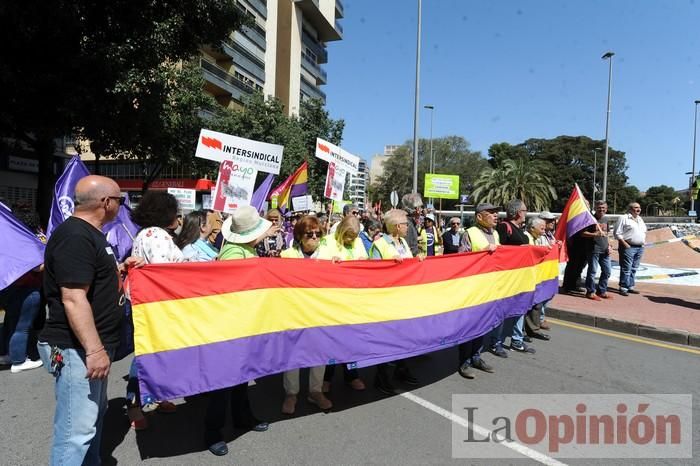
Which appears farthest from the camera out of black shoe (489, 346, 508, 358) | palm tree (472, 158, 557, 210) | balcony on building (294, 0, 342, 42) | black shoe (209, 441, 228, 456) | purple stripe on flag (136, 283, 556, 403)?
balcony on building (294, 0, 342, 42)

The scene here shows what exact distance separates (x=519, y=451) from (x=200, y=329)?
249cm

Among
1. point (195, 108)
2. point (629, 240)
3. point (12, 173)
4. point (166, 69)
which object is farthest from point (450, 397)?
point (12, 173)

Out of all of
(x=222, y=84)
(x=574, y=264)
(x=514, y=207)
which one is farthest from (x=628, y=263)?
(x=222, y=84)

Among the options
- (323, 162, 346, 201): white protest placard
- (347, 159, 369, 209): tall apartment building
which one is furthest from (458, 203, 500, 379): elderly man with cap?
(347, 159, 369, 209): tall apartment building

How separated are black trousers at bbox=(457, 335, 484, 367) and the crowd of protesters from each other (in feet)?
0.04

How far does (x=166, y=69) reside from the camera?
14.4 meters

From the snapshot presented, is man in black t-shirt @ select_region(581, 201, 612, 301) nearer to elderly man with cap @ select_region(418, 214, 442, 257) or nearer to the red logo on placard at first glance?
elderly man with cap @ select_region(418, 214, 442, 257)

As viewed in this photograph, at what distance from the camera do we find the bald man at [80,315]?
7.64 ft

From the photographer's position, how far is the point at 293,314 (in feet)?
11.9

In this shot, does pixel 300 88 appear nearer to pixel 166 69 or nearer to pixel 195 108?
pixel 195 108

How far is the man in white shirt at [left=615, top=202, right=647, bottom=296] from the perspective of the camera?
9.23 metres

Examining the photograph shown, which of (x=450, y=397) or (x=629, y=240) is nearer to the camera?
(x=450, y=397)

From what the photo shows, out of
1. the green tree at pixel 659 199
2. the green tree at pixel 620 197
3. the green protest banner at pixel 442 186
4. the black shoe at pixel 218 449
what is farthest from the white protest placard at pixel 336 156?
the green tree at pixel 659 199

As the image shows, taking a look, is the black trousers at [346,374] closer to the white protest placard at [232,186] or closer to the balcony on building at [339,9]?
the white protest placard at [232,186]
